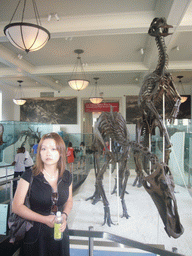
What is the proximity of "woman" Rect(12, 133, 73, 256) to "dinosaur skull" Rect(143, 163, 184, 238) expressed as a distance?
0.82 metres

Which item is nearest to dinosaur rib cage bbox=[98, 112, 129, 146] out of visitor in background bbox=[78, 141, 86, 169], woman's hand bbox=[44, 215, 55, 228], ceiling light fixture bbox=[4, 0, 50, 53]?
ceiling light fixture bbox=[4, 0, 50, 53]

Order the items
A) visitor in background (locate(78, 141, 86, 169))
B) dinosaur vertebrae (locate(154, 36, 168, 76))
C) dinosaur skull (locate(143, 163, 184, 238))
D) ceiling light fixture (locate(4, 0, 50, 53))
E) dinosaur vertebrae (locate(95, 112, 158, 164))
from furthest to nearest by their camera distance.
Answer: visitor in background (locate(78, 141, 86, 169)) → dinosaur vertebrae (locate(95, 112, 158, 164)) → ceiling light fixture (locate(4, 0, 50, 53)) → dinosaur vertebrae (locate(154, 36, 168, 76)) → dinosaur skull (locate(143, 163, 184, 238))

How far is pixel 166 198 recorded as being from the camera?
1743 millimetres

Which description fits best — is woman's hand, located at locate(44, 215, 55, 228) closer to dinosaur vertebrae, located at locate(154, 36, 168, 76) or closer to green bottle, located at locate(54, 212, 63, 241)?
green bottle, located at locate(54, 212, 63, 241)

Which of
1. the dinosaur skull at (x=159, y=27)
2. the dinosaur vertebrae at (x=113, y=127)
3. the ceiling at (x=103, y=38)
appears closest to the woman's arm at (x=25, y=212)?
the dinosaur vertebrae at (x=113, y=127)

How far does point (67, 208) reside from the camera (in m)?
1.48

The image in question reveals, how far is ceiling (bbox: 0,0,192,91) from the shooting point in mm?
4629

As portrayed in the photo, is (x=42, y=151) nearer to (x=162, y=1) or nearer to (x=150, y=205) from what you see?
(x=150, y=205)

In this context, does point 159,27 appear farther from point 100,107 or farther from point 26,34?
point 100,107

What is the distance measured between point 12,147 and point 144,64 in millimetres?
6173

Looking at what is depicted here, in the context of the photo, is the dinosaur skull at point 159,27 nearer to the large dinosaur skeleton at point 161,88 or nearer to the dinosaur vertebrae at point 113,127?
the large dinosaur skeleton at point 161,88

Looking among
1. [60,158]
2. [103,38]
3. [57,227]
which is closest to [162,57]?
[60,158]

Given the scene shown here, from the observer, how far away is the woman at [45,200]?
134 centimetres

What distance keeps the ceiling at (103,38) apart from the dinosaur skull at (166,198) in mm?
3623
